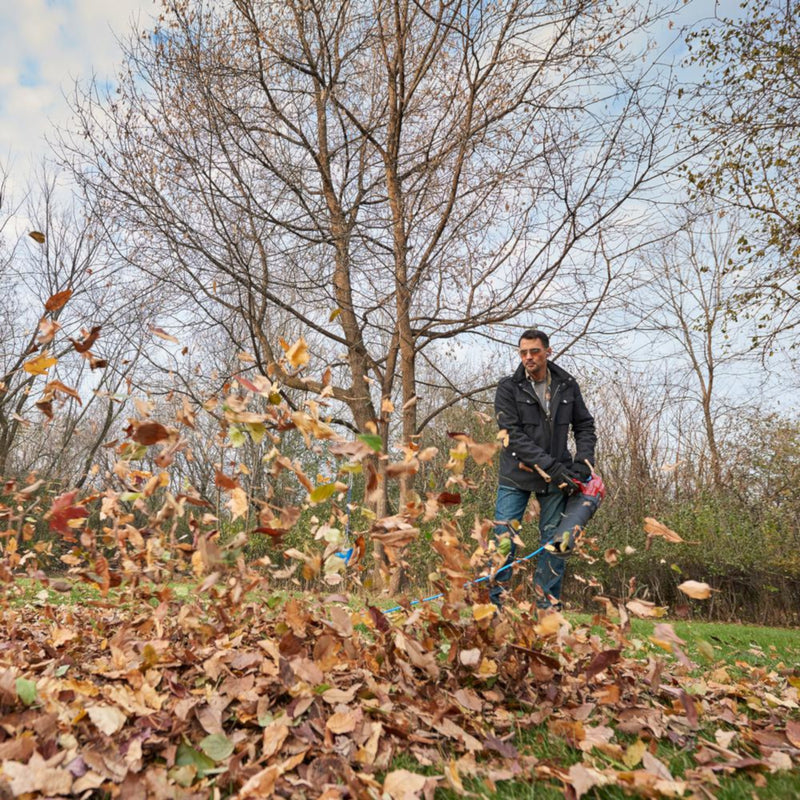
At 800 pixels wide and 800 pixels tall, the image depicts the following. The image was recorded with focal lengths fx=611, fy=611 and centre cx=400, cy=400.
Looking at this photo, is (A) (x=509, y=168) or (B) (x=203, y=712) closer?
(B) (x=203, y=712)

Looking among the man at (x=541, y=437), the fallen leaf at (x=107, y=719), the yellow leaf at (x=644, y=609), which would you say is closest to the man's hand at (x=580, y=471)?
the man at (x=541, y=437)

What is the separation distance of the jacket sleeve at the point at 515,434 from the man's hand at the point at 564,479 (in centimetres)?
4

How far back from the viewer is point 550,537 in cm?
404

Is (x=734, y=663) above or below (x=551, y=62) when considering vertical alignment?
below

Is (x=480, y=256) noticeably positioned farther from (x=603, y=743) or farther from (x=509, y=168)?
(x=603, y=743)

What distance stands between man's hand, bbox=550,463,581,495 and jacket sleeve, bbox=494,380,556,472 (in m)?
0.04

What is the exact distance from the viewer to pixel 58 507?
6.73 feet

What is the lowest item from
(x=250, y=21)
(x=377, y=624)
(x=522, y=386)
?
(x=377, y=624)

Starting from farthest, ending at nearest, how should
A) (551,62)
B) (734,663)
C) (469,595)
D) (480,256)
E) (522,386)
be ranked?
(480,256)
(551,62)
(522,386)
(734,663)
(469,595)

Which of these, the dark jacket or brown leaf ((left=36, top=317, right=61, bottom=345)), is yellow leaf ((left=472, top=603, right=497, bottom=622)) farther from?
the dark jacket

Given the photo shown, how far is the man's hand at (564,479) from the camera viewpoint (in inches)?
155

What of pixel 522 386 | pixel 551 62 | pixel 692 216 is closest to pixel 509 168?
pixel 551 62

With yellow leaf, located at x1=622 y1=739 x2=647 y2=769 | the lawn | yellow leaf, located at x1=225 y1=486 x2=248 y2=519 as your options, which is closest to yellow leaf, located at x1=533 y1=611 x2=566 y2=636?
the lawn

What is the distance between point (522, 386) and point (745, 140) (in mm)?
6566
